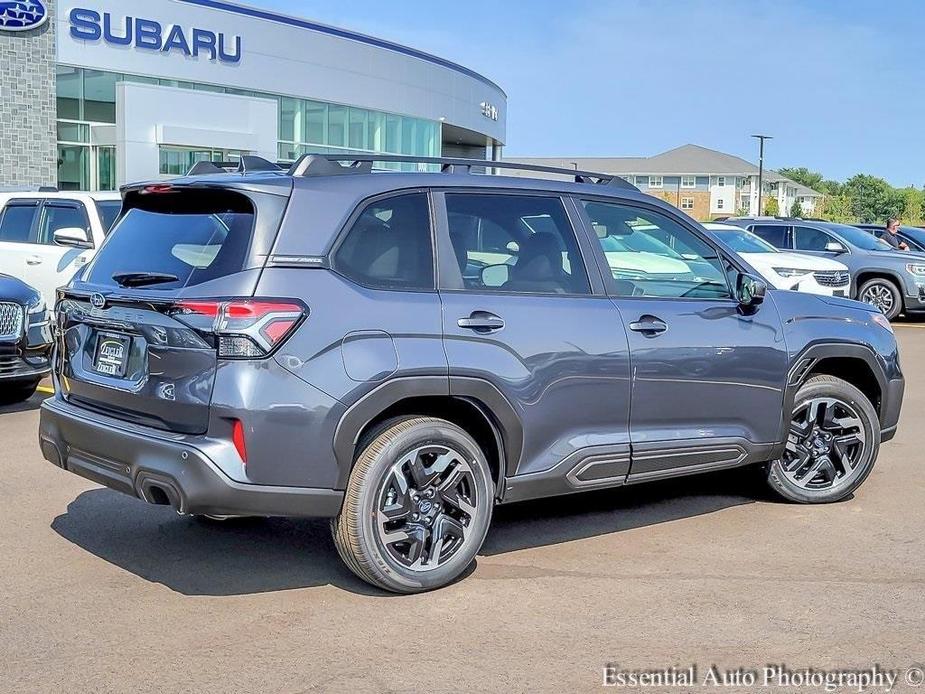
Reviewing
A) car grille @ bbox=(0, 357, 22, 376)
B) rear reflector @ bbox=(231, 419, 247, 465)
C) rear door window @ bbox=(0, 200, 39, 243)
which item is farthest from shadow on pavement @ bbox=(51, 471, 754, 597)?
rear door window @ bbox=(0, 200, 39, 243)

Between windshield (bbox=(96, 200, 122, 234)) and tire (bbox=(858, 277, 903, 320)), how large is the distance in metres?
12.6

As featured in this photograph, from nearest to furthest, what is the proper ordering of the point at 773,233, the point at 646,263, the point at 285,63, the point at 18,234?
the point at 646,263 < the point at 18,234 < the point at 773,233 < the point at 285,63

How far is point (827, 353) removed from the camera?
6.27 metres

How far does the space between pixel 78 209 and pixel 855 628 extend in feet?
33.3

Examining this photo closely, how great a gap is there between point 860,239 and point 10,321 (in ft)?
50.5

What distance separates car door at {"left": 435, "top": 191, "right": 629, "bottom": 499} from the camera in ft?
16.3

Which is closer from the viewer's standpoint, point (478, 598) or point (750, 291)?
point (478, 598)

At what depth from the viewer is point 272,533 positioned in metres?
5.85

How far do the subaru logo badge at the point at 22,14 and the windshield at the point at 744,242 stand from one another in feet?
65.3

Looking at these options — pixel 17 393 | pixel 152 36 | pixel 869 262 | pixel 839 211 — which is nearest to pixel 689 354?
pixel 17 393

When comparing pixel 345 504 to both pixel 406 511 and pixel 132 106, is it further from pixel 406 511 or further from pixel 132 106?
pixel 132 106

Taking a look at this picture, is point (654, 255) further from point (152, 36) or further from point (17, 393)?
point (152, 36)

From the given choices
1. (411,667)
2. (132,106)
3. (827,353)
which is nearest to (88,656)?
(411,667)

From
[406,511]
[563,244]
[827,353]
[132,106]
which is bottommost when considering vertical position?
[406,511]
